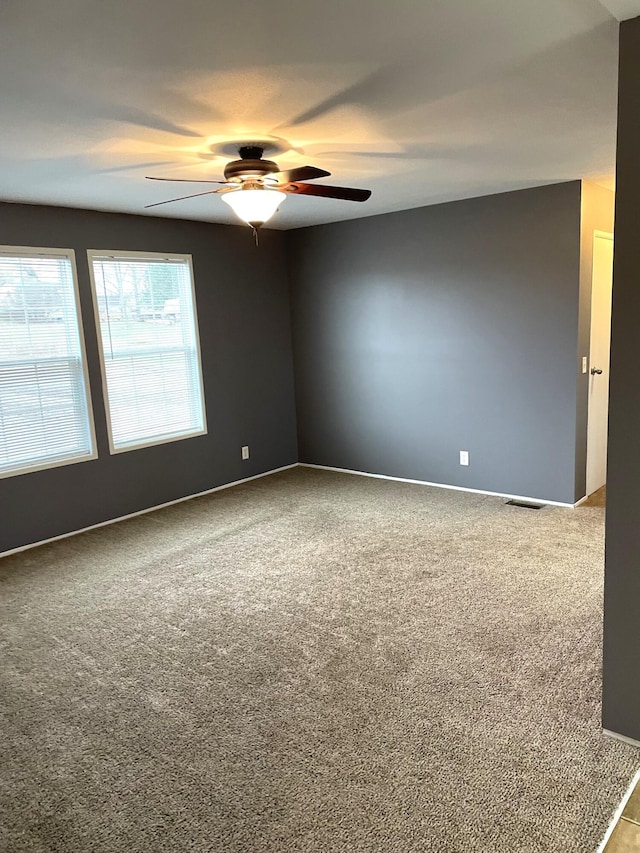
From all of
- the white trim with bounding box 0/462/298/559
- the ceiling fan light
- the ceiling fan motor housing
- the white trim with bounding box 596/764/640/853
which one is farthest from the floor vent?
the ceiling fan motor housing

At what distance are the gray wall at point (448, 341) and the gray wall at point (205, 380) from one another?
338 millimetres

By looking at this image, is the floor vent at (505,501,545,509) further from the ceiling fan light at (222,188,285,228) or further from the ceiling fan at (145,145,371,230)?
the ceiling fan light at (222,188,285,228)

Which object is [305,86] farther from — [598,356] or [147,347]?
[598,356]

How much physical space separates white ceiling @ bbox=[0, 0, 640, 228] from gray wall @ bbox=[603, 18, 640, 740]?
0.29 meters

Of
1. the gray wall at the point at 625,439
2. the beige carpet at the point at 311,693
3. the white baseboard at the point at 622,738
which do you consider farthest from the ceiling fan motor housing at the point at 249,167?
the white baseboard at the point at 622,738

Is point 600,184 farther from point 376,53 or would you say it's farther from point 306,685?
point 306,685

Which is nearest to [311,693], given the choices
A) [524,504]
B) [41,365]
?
[524,504]

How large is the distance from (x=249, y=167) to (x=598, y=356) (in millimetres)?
3207

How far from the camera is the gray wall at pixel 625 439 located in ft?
6.24

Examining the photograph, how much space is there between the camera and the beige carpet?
6.30 ft

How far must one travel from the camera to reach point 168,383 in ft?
16.9

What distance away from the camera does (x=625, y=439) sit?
6.68ft

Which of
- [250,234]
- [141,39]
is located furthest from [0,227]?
[141,39]

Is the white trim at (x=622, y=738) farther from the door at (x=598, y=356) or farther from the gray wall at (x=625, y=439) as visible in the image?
the door at (x=598, y=356)
